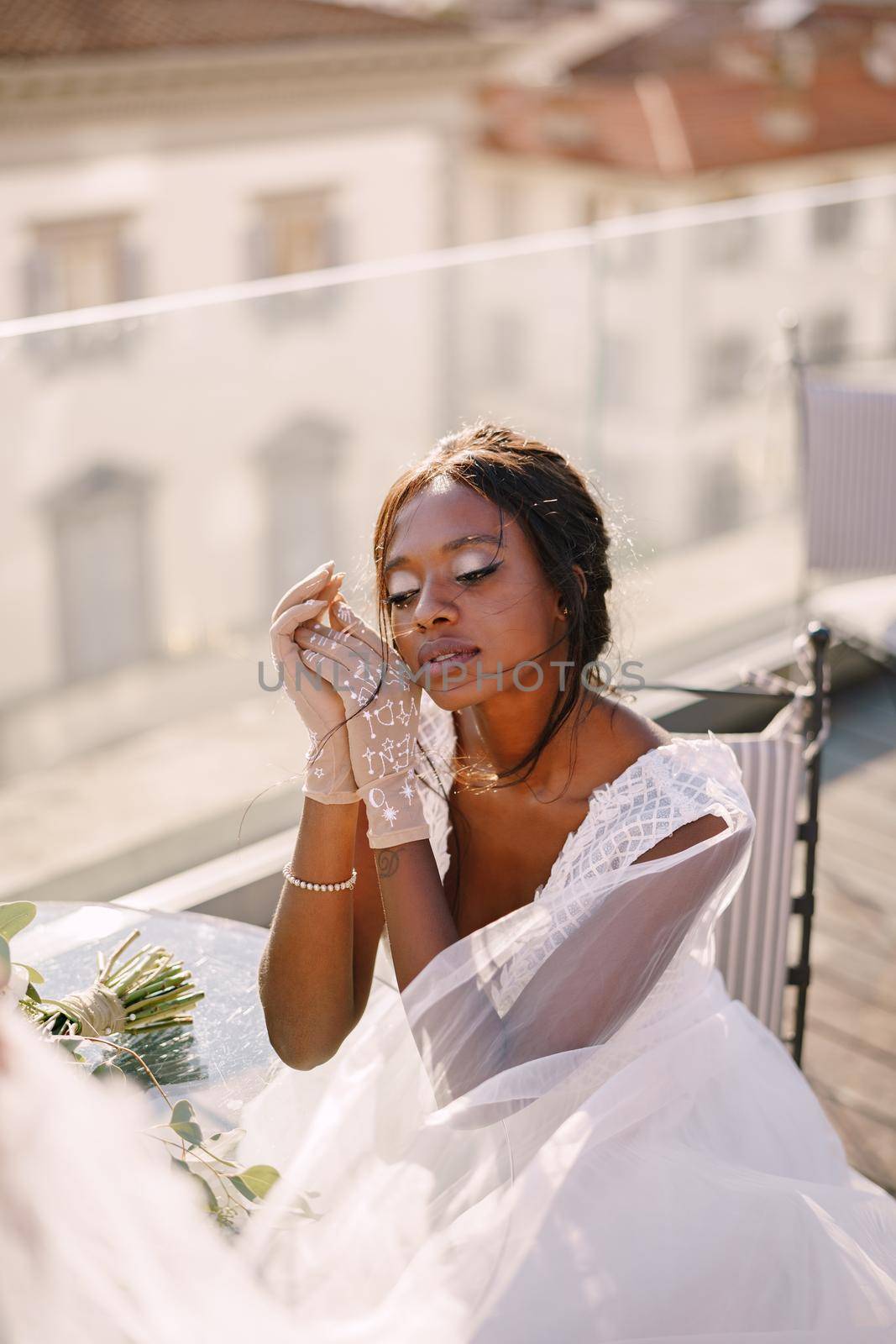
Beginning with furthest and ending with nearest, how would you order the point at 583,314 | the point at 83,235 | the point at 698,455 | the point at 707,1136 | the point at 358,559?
the point at 83,235 < the point at 698,455 < the point at 583,314 < the point at 358,559 < the point at 707,1136

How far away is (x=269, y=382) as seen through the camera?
3.55 metres

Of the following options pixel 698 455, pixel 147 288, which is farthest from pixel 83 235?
pixel 698 455

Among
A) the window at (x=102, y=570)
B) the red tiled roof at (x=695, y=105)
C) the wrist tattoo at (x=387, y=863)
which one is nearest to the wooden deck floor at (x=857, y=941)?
the wrist tattoo at (x=387, y=863)

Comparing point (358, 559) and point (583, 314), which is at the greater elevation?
point (583, 314)

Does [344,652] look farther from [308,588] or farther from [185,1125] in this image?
[185,1125]

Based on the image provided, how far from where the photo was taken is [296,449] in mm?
3764

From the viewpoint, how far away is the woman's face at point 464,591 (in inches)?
58.9

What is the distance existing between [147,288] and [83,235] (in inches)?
42.3

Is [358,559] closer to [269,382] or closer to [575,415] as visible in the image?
[269,382]

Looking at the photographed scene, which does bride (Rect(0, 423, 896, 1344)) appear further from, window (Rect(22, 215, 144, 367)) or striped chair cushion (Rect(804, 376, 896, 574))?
window (Rect(22, 215, 144, 367))

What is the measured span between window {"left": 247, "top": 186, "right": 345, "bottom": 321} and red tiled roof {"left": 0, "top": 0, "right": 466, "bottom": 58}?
2151 millimetres

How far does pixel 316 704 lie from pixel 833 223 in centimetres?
369

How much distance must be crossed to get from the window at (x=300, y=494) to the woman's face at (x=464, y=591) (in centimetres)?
224

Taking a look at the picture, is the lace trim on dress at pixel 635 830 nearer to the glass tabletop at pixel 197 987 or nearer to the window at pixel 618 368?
the glass tabletop at pixel 197 987
